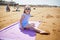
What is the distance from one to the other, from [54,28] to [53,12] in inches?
31.3

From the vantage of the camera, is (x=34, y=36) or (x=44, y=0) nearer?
(x=34, y=36)

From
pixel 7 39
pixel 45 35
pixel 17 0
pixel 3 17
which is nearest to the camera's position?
pixel 7 39

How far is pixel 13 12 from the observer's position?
196cm

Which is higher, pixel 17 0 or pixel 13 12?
pixel 17 0

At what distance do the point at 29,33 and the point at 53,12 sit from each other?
40.3 inches

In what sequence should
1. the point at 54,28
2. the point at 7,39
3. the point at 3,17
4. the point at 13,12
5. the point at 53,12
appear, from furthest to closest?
the point at 53,12
the point at 13,12
the point at 3,17
the point at 54,28
the point at 7,39

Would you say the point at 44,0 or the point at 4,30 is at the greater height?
the point at 44,0

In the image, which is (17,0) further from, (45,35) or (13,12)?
(45,35)

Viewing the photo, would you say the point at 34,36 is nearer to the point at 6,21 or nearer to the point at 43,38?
the point at 43,38

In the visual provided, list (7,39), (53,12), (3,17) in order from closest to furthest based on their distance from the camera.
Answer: (7,39), (3,17), (53,12)

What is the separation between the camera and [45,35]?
121cm

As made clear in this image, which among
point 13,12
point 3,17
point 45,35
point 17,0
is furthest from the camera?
point 13,12

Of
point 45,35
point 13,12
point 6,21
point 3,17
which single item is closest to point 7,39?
point 45,35

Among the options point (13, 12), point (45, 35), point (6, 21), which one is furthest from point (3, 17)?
point (45, 35)
